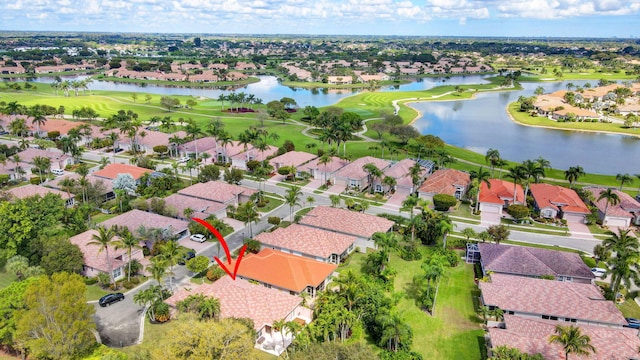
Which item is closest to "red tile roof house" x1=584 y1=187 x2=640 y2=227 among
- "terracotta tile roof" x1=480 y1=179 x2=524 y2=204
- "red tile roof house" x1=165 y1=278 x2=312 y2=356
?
"terracotta tile roof" x1=480 y1=179 x2=524 y2=204

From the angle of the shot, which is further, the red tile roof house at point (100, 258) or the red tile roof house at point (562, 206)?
the red tile roof house at point (562, 206)

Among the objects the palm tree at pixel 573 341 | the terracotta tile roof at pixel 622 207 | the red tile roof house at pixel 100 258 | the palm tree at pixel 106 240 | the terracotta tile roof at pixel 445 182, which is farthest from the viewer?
the terracotta tile roof at pixel 445 182

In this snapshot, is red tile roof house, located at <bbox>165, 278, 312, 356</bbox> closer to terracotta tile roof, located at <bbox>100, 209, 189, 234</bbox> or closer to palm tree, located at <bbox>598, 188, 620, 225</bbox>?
terracotta tile roof, located at <bbox>100, 209, 189, 234</bbox>

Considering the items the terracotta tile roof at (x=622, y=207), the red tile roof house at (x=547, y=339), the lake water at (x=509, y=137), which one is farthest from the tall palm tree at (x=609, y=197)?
the lake water at (x=509, y=137)

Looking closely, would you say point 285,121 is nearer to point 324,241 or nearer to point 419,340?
point 324,241

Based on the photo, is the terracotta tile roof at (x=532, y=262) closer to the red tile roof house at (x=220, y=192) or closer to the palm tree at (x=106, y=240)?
the red tile roof house at (x=220, y=192)
